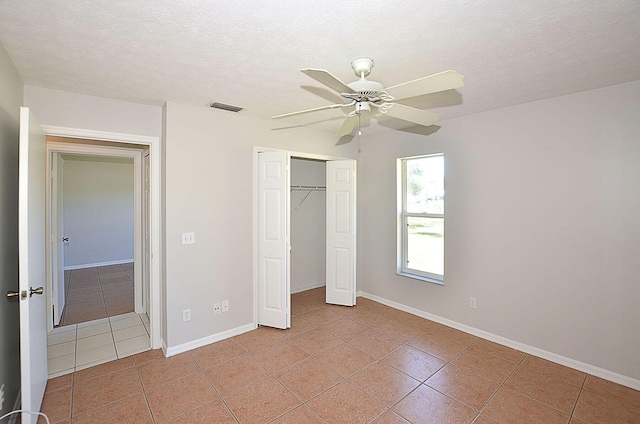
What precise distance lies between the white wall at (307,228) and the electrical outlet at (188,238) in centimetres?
200

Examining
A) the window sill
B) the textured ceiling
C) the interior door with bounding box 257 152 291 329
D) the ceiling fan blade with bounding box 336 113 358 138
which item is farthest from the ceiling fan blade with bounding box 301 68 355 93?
the window sill

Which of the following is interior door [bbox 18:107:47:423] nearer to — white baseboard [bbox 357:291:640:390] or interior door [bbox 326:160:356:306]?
interior door [bbox 326:160:356:306]

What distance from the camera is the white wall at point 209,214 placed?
3047mm

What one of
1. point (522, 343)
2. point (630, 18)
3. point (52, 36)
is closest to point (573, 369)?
point (522, 343)

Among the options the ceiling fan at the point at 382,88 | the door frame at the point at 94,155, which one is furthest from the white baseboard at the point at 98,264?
the ceiling fan at the point at 382,88

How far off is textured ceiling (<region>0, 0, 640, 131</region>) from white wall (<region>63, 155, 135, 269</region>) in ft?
17.6

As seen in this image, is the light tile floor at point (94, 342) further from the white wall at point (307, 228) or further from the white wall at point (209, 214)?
the white wall at point (307, 228)

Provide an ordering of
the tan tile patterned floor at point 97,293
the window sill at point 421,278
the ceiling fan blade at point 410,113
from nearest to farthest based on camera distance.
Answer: the ceiling fan blade at point 410,113 < the window sill at point 421,278 < the tan tile patterned floor at point 97,293

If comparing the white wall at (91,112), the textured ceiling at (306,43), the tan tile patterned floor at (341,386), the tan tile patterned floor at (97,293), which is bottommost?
the tan tile patterned floor at (341,386)

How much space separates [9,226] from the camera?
2.07m

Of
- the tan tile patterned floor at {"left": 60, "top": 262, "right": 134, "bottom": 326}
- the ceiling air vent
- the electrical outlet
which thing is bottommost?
the tan tile patterned floor at {"left": 60, "top": 262, "right": 134, "bottom": 326}

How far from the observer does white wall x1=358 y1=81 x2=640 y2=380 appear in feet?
8.33

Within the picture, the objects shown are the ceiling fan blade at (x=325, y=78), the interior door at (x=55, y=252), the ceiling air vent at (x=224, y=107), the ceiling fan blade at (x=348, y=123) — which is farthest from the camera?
the interior door at (x=55, y=252)

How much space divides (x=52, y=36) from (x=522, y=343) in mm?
4574
